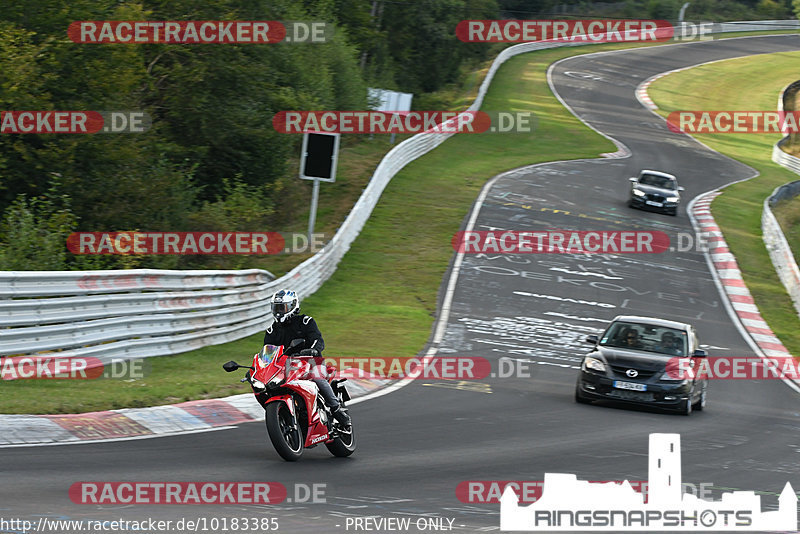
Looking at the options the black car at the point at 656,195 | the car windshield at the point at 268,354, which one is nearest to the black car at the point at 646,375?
the car windshield at the point at 268,354

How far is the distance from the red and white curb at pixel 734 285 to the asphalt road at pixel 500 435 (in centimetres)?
53

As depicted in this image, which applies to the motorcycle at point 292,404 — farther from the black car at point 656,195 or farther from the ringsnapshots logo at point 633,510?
the black car at point 656,195

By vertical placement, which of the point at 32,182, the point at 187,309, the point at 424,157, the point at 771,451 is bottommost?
the point at 771,451

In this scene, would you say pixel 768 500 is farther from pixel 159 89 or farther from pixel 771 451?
pixel 159 89

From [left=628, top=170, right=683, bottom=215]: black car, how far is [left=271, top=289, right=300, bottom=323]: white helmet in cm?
2926

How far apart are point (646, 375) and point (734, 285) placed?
15.0 metres

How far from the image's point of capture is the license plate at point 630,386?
602 inches

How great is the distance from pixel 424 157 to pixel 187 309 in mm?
29426

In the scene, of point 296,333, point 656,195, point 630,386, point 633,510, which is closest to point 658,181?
point 656,195

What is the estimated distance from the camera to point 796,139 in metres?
60.2

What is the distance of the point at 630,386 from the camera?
1534 centimetres

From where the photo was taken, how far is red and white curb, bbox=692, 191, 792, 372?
23219 millimetres

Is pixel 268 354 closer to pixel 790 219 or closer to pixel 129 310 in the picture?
pixel 129 310

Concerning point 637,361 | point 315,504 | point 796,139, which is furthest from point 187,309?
point 796,139
